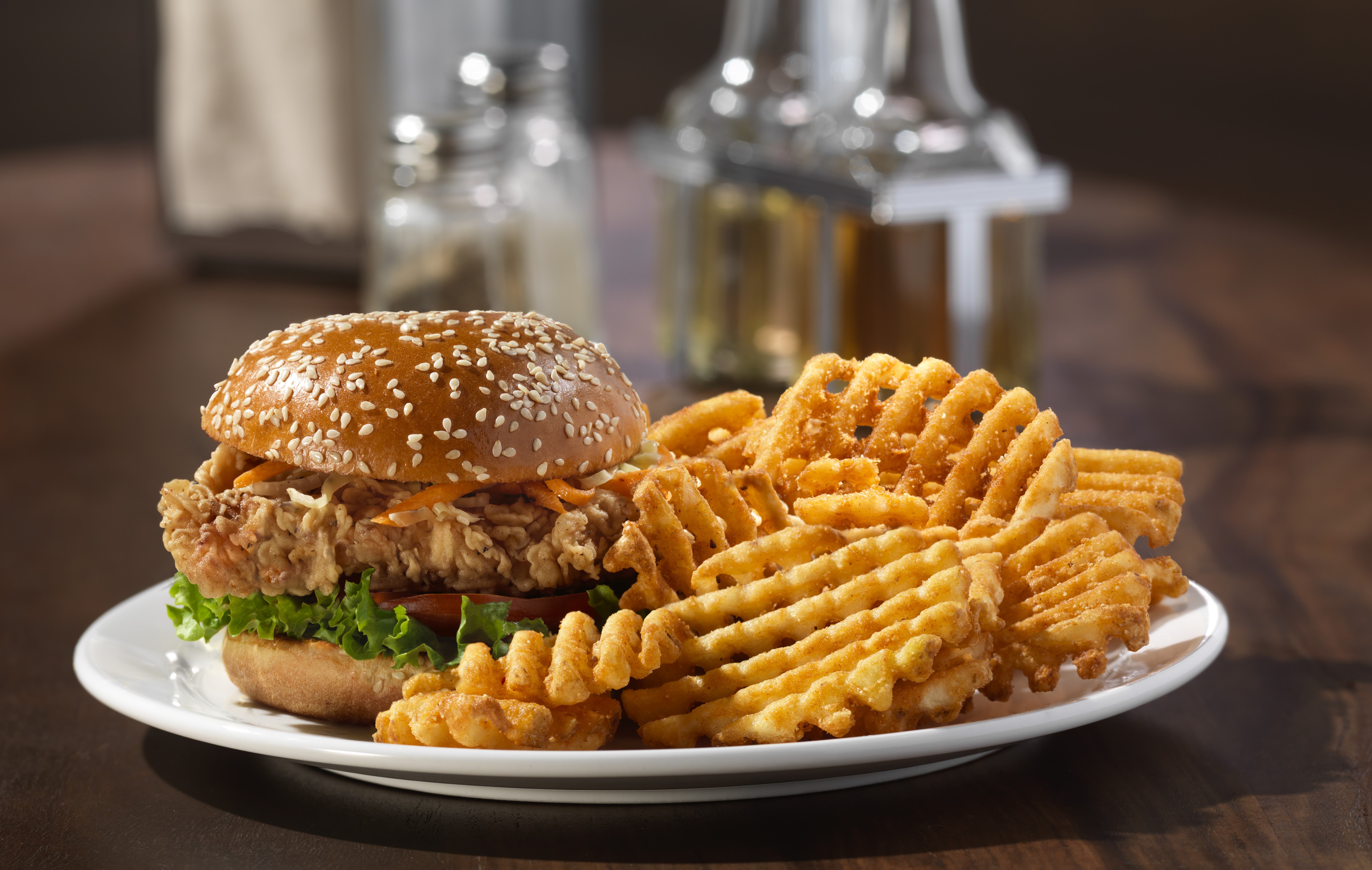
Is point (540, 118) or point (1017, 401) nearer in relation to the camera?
point (1017, 401)

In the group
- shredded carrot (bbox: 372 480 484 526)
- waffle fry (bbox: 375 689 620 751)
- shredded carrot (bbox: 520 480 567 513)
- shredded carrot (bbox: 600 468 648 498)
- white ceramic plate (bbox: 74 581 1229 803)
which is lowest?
white ceramic plate (bbox: 74 581 1229 803)

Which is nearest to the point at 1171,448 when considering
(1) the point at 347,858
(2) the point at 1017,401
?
(2) the point at 1017,401

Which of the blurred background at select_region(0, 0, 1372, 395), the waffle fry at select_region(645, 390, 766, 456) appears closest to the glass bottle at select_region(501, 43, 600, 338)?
the blurred background at select_region(0, 0, 1372, 395)

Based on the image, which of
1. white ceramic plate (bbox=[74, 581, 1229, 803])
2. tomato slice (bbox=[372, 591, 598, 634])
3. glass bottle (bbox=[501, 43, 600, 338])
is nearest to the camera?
white ceramic plate (bbox=[74, 581, 1229, 803])

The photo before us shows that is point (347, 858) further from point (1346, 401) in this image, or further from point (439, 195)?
point (1346, 401)

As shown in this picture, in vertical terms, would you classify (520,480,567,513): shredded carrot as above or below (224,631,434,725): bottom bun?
above

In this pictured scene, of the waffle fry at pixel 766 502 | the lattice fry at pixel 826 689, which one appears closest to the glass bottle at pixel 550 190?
the waffle fry at pixel 766 502

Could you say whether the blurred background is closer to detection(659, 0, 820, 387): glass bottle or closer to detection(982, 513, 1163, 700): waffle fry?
→ detection(659, 0, 820, 387): glass bottle

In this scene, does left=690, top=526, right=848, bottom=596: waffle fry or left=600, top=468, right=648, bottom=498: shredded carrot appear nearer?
left=690, top=526, right=848, bottom=596: waffle fry

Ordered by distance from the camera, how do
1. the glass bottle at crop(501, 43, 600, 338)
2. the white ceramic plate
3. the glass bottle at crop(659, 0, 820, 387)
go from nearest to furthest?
the white ceramic plate → the glass bottle at crop(659, 0, 820, 387) → the glass bottle at crop(501, 43, 600, 338)
